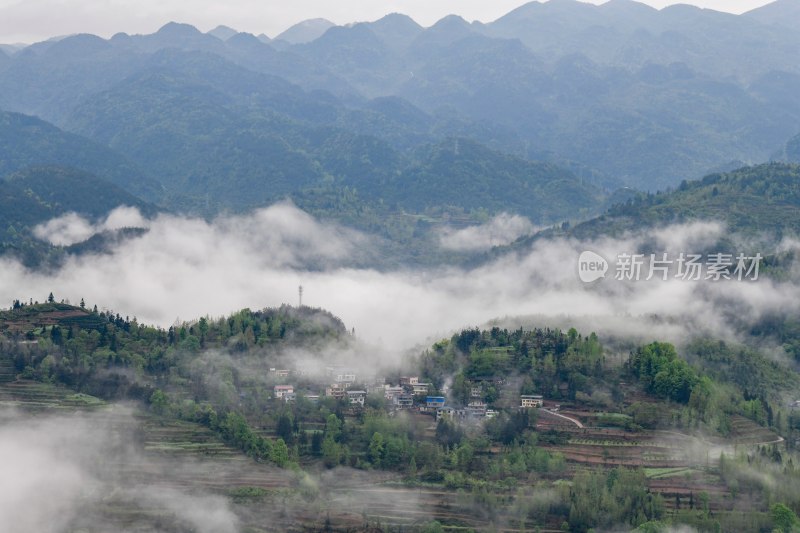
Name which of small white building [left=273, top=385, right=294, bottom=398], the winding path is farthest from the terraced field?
the winding path

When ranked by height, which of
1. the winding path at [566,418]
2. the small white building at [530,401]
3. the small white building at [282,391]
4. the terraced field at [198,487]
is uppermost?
the small white building at [282,391]

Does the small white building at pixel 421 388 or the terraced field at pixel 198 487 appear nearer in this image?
the terraced field at pixel 198 487

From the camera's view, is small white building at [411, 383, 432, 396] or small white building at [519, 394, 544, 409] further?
small white building at [411, 383, 432, 396]

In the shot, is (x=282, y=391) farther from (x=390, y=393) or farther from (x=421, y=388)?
(x=421, y=388)

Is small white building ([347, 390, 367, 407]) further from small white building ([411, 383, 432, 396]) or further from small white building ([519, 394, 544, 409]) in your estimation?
small white building ([519, 394, 544, 409])

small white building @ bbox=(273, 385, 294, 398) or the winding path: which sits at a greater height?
small white building @ bbox=(273, 385, 294, 398)

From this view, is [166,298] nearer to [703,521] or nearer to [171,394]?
[171,394]

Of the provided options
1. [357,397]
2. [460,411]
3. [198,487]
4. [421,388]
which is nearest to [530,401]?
[460,411]

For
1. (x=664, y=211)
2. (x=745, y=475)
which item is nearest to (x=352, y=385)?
(x=745, y=475)

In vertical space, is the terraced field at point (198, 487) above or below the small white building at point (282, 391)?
below

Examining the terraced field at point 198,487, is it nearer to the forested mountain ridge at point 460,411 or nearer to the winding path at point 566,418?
the forested mountain ridge at point 460,411

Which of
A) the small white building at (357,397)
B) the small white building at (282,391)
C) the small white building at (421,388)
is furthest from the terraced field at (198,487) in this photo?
the small white building at (421,388)

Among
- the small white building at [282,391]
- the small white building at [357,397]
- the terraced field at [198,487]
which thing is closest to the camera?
the terraced field at [198,487]
